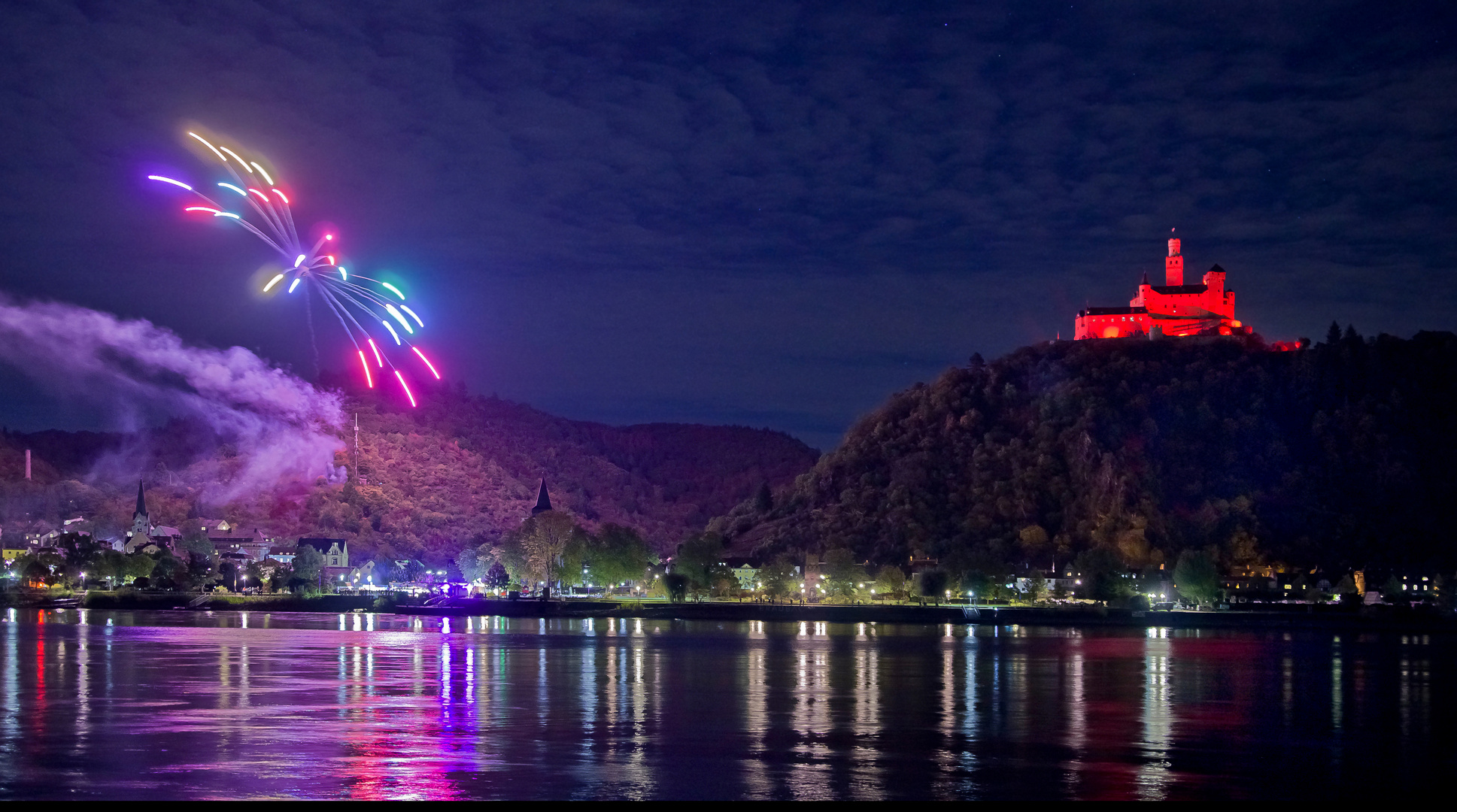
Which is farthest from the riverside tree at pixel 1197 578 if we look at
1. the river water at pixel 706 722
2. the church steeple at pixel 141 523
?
the church steeple at pixel 141 523

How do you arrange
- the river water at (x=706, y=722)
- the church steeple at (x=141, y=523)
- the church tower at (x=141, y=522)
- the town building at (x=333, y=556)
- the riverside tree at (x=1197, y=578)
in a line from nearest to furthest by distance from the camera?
the river water at (x=706, y=722) < the riverside tree at (x=1197, y=578) < the town building at (x=333, y=556) < the church steeple at (x=141, y=523) < the church tower at (x=141, y=522)

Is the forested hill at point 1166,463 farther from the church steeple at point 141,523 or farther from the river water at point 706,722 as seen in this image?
the church steeple at point 141,523

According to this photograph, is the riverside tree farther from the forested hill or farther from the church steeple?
the church steeple

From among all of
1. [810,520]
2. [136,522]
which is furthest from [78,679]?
[136,522]

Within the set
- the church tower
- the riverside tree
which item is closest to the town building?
the church tower

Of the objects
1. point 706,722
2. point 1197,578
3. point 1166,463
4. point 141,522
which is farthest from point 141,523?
point 706,722

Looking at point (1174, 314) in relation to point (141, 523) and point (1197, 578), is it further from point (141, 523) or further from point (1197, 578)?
point (141, 523)

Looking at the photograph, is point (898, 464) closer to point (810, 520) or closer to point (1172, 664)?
point (810, 520)
